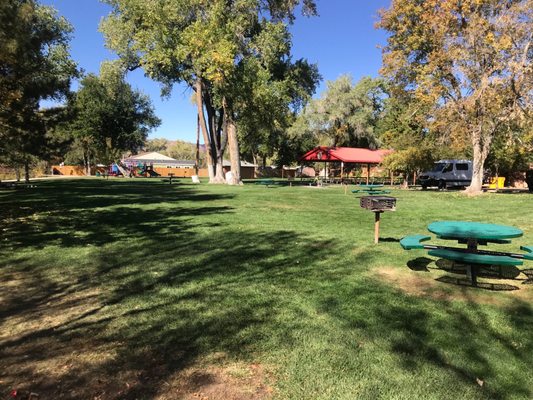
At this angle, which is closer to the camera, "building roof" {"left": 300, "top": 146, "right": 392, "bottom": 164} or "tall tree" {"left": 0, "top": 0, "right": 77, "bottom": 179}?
"tall tree" {"left": 0, "top": 0, "right": 77, "bottom": 179}

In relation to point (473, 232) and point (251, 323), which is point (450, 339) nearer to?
point (251, 323)

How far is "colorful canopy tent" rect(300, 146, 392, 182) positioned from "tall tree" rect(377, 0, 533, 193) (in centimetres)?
1351

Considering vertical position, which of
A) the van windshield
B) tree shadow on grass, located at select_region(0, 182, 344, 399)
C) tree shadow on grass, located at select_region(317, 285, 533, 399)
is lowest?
tree shadow on grass, located at select_region(317, 285, 533, 399)

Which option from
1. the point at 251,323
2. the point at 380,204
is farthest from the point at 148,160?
the point at 251,323

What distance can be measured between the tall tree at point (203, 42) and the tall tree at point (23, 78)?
1200 centimetres

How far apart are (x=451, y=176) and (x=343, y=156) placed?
9.52 meters

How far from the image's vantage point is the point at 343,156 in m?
39.2

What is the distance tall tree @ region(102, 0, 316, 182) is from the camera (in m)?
29.7

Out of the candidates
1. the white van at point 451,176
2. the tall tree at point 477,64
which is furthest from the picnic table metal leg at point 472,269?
the white van at point 451,176

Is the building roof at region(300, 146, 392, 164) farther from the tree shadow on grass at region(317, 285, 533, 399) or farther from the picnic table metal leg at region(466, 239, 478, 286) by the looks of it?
the tree shadow on grass at region(317, 285, 533, 399)

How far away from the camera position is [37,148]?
72.8 ft

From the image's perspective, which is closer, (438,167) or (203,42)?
(203,42)

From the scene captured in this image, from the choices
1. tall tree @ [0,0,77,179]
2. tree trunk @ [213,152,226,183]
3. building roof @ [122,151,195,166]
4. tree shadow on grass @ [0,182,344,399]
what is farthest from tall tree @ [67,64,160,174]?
tree shadow on grass @ [0,182,344,399]

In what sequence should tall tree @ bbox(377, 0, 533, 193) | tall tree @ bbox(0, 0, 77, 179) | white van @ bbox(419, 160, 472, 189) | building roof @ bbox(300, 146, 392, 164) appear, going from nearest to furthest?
tall tree @ bbox(0, 0, 77, 179) < tall tree @ bbox(377, 0, 533, 193) < white van @ bbox(419, 160, 472, 189) < building roof @ bbox(300, 146, 392, 164)
